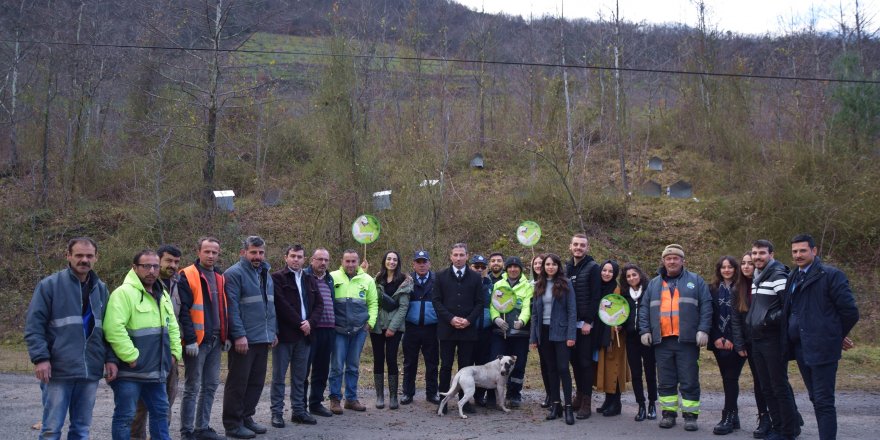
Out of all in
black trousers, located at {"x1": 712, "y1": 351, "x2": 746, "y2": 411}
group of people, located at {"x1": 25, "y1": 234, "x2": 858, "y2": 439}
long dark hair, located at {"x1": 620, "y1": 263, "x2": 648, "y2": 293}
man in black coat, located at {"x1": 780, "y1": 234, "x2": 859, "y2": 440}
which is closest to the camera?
group of people, located at {"x1": 25, "y1": 234, "x2": 858, "y2": 439}

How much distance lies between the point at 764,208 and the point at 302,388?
15.7m

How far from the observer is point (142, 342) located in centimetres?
637

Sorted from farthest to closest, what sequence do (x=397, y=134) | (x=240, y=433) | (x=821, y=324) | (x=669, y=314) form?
(x=397, y=134), (x=669, y=314), (x=240, y=433), (x=821, y=324)

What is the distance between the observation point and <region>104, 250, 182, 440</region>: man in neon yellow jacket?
618 centimetres

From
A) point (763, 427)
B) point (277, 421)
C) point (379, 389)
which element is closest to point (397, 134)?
point (379, 389)

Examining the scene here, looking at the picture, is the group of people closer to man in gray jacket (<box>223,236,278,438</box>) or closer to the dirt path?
man in gray jacket (<box>223,236,278,438</box>)

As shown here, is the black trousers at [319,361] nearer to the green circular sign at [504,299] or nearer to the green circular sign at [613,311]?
the green circular sign at [504,299]

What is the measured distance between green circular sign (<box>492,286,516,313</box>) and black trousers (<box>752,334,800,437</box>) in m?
2.81

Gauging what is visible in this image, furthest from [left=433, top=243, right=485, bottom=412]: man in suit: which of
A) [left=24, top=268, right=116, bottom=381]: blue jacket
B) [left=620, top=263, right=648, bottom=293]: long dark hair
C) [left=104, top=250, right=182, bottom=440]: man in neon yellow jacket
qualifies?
[left=24, top=268, right=116, bottom=381]: blue jacket

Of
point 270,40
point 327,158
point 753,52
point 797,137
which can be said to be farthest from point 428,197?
point 753,52

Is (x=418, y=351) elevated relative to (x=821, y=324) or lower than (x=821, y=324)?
lower

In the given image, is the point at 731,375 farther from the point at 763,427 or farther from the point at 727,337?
the point at 763,427

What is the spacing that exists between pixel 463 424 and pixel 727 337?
3.04 meters

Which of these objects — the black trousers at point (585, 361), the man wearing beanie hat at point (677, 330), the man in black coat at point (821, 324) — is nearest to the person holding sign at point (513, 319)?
the black trousers at point (585, 361)
